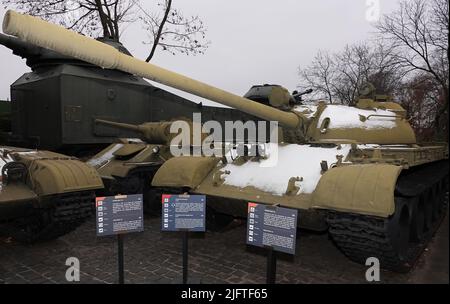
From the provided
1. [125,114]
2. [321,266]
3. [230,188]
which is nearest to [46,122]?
[125,114]

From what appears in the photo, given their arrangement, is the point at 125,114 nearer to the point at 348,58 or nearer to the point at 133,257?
the point at 133,257

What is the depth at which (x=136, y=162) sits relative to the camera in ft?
27.7

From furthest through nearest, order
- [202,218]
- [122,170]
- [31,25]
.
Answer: [122,170] → [202,218] → [31,25]

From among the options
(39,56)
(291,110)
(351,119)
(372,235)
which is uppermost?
(39,56)

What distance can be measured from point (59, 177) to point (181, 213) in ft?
6.34

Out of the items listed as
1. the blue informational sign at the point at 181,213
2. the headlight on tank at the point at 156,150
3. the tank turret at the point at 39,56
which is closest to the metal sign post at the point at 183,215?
the blue informational sign at the point at 181,213

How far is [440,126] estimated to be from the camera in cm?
2430

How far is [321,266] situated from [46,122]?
7656 millimetres

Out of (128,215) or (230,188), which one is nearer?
(128,215)

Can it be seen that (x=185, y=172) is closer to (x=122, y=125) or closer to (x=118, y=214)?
(x=118, y=214)

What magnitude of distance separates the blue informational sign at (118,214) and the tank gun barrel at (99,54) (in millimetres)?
1418
